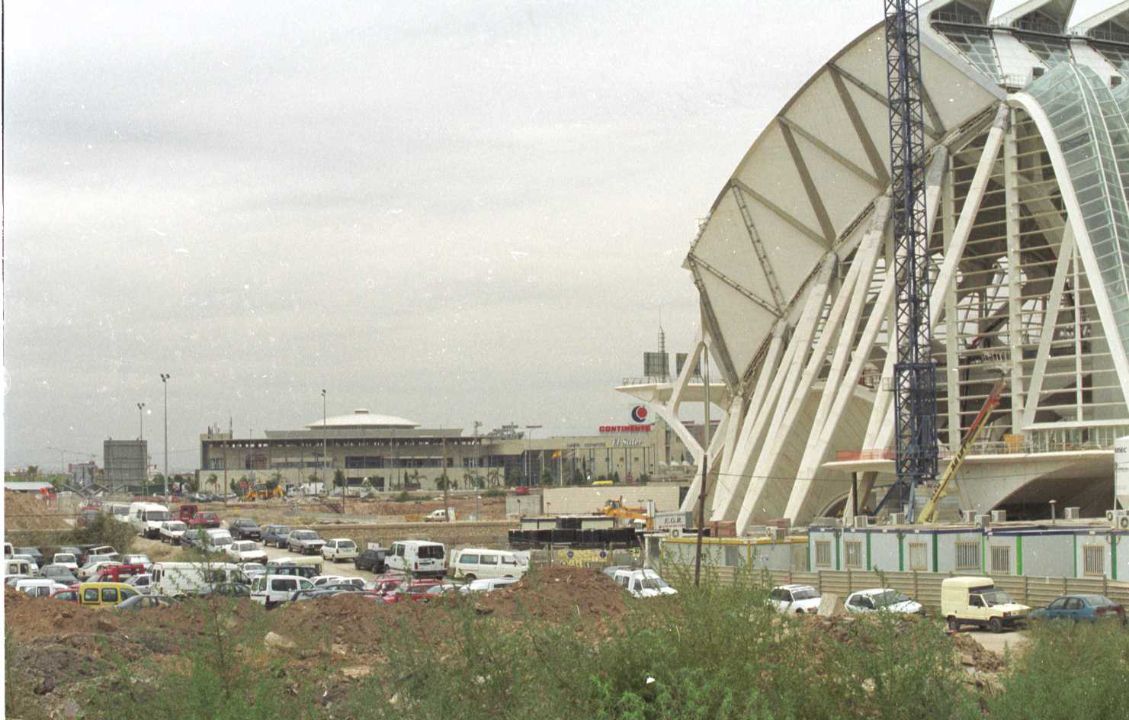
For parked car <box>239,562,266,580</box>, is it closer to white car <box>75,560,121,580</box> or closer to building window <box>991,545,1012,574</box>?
white car <box>75,560,121,580</box>

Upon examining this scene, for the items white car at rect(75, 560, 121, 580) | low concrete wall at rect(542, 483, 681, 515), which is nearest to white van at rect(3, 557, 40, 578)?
white car at rect(75, 560, 121, 580)

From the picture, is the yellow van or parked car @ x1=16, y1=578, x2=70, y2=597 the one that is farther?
parked car @ x1=16, y1=578, x2=70, y2=597

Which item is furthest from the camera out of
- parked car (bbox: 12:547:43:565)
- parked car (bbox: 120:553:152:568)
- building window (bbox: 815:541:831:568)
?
parked car (bbox: 12:547:43:565)

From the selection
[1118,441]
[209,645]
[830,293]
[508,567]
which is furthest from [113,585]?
[830,293]

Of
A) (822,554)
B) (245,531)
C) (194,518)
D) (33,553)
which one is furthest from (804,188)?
(194,518)

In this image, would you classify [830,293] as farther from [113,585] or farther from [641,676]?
[641,676]

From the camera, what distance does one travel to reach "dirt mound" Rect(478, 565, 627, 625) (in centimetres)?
3162

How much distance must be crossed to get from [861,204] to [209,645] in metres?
52.2

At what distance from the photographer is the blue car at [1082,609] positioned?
109ft

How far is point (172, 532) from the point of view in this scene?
74812 mm

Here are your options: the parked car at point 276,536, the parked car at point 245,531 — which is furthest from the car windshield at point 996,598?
the parked car at point 245,531

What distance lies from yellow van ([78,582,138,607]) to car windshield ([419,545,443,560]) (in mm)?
14370

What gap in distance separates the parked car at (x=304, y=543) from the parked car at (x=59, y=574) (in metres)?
14.5

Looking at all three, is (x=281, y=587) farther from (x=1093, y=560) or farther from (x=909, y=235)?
(x=909, y=235)
